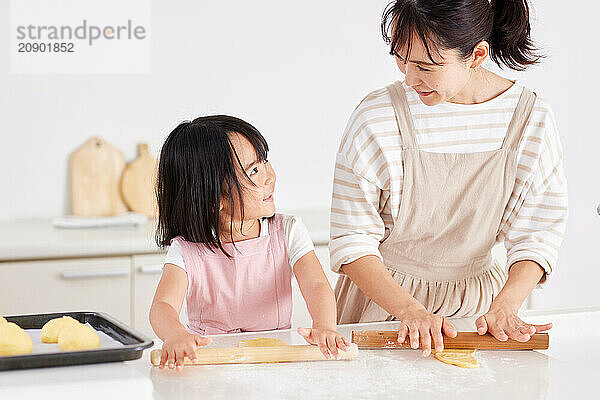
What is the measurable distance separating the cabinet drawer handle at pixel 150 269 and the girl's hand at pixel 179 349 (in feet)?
4.57

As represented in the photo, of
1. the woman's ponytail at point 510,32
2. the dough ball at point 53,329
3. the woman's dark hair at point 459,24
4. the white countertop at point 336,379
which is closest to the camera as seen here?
the white countertop at point 336,379

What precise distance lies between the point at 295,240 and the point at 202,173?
0.71ft

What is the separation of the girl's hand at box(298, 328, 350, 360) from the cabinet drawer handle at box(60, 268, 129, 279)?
1.39 metres

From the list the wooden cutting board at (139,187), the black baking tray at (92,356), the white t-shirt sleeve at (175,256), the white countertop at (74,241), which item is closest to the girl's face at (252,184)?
the white t-shirt sleeve at (175,256)

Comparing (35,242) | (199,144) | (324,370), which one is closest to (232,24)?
(35,242)

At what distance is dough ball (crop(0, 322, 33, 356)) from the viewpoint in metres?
1.01

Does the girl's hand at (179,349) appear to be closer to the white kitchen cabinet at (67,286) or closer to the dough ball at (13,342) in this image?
the dough ball at (13,342)

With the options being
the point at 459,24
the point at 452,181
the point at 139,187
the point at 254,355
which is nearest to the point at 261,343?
the point at 254,355

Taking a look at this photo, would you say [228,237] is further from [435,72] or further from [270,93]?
[270,93]

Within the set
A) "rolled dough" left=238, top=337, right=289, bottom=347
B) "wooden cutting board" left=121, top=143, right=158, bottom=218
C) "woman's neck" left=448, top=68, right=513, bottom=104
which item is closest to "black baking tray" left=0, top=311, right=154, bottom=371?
"rolled dough" left=238, top=337, right=289, bottom=347

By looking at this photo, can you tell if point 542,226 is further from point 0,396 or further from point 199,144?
point 0,396

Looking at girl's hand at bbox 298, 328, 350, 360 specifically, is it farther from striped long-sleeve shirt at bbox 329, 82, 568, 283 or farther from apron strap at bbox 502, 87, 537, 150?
apron strap at bbox 502, 87, 537, 150

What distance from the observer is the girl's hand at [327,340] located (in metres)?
1.19

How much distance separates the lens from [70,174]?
293 centimetres
